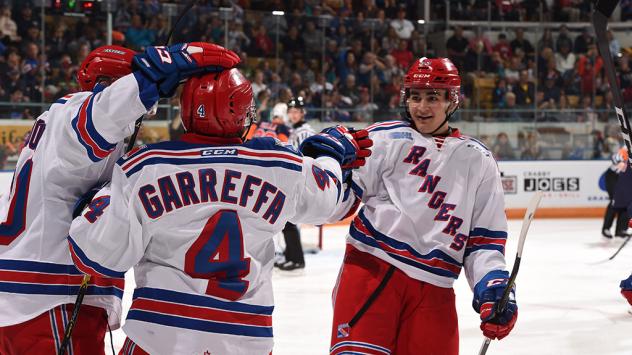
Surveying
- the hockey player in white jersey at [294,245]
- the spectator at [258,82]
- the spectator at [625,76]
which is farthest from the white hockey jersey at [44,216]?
the spectator at [625,76]

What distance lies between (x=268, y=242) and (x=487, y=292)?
82cm

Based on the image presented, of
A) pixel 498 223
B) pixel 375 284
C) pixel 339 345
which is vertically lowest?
pixel 339 345

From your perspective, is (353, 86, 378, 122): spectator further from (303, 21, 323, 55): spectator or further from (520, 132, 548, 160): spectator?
(520, 132, 548, 160): spectator

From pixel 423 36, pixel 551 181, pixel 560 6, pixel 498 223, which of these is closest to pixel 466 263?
pixel 498 223

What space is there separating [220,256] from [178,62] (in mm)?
410

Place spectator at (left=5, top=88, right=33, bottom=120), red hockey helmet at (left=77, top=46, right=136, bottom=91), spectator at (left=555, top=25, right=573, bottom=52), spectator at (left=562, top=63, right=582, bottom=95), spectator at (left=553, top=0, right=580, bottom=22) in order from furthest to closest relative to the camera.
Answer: spectator at (left=553, top=0, right=580, bottom=22)
spectator at (left=555, top=25, right=573, bottom=52)
spectator at (left=562, top=63, right=582, bottom=95)
spectator at (left=5, top=88, right=33, bottom=120)
red hockey helmet at (left=77, top=46, right=136, bottom=91)

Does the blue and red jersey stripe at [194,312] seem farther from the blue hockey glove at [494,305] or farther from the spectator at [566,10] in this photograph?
the spectator at [566,10]

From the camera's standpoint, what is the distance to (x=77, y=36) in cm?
975

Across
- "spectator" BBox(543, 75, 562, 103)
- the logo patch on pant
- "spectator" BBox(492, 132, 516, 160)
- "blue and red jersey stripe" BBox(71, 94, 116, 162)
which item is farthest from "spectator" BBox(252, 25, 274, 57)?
"blue and red jersey stripe" BBox(71, 94, 116, 162)

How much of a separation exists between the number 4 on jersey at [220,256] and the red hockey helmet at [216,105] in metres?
0.18

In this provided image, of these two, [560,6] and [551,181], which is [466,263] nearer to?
[551,181]

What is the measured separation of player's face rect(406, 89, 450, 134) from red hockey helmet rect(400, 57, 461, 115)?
0.07ft

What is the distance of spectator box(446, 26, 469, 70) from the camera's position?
42.1 feet

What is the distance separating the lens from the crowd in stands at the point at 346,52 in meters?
9.49
